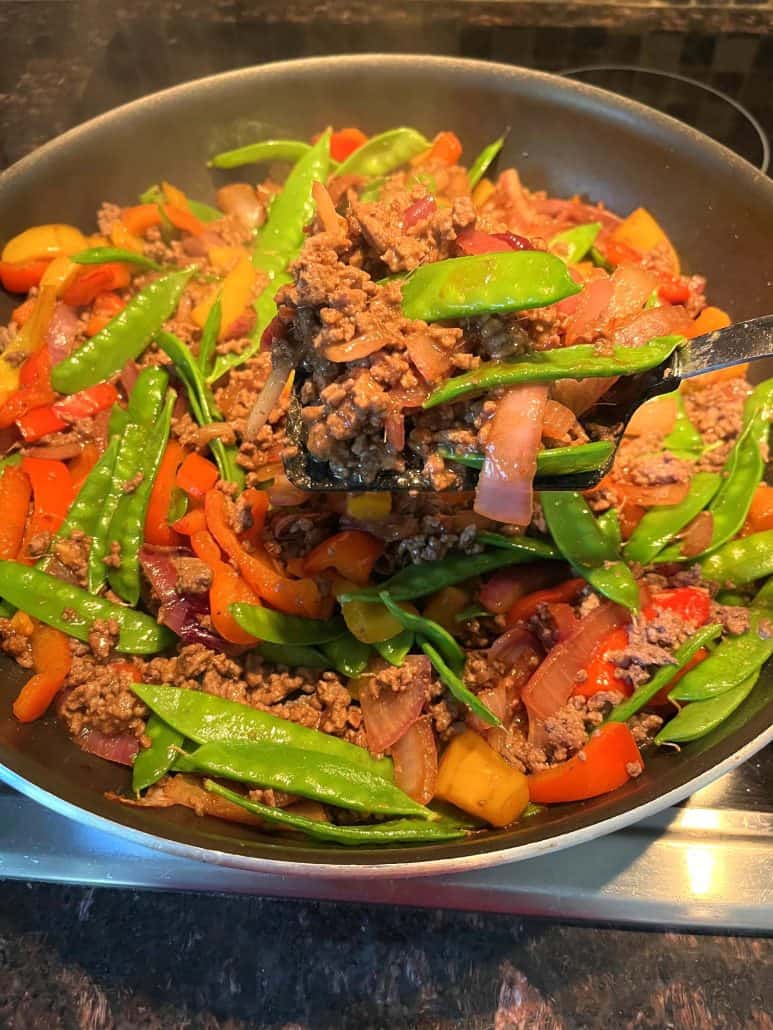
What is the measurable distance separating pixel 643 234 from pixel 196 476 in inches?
91.3

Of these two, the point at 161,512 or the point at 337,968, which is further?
the point at 161,512

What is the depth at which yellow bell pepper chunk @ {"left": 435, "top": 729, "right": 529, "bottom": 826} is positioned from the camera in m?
2.30

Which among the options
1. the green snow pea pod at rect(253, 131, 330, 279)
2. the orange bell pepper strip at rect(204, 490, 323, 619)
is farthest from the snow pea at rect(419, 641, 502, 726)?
the green snow pea pod at rect(253, 131, 330, 279)

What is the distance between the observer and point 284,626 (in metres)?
2.64

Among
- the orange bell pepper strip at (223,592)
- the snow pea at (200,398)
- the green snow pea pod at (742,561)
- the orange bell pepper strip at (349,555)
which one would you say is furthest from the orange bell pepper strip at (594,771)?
the snow pea at (200,398)

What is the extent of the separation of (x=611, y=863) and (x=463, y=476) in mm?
1377

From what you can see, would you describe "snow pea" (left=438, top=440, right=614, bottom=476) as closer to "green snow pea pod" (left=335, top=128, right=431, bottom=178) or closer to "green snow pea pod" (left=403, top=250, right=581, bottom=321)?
"green snow pea pod" (left=403, top=250, right=581, bottom=321)

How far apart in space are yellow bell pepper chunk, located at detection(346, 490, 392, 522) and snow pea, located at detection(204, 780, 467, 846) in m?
0.96

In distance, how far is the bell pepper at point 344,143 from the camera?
12.7 ft

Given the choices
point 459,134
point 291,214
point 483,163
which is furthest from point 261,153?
point 483,163

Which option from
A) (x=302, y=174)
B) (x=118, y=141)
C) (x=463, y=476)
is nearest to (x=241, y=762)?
(x=463, y=476)

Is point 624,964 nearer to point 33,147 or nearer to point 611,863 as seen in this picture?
point 611,863

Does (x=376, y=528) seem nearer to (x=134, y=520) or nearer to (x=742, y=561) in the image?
(x=134, y=520)

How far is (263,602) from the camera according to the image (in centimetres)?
271
